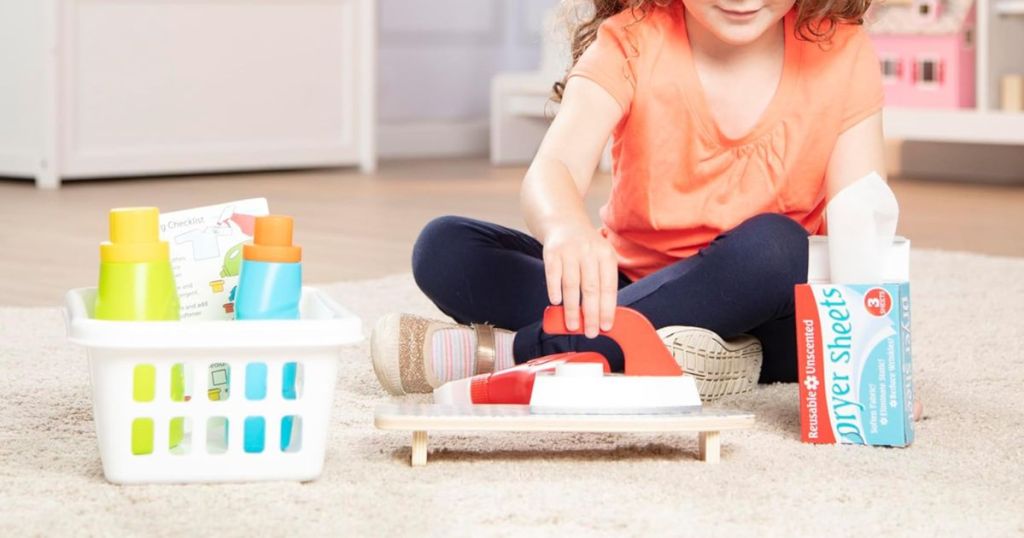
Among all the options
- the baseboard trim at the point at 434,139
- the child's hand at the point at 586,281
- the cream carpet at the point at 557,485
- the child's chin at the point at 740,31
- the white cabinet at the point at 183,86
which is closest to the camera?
the cream carpet at the point at 557,485

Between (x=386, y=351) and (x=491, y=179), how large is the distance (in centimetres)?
228

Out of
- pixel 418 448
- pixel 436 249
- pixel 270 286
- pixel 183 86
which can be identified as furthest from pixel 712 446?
pixel 183 86

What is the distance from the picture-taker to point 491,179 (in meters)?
3.46

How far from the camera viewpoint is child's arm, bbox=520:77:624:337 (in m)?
0.94

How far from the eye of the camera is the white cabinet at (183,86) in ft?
10.5

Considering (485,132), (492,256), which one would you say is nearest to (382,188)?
(485,132)

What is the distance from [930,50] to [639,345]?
103 inches

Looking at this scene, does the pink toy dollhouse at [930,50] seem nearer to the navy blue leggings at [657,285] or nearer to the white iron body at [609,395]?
the navy blue leggings at [657,285]

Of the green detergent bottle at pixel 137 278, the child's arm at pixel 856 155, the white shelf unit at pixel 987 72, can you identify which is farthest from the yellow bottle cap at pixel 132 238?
the white shelf unit at pixel 987 72

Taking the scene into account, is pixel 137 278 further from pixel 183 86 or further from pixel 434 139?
pixel 434 139

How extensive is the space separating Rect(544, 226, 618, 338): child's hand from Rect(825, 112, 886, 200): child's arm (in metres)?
0.34

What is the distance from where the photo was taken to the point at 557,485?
0.89m

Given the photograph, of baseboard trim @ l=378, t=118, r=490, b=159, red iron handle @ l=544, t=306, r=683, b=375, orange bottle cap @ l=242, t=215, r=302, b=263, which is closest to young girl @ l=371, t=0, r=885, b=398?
red iron handle @ l=544, t=306, r=683, b=375

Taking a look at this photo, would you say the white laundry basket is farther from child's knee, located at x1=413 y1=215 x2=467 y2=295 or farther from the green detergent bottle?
child's knee, located at x1=413 y1=215 x2=467 y2=295
